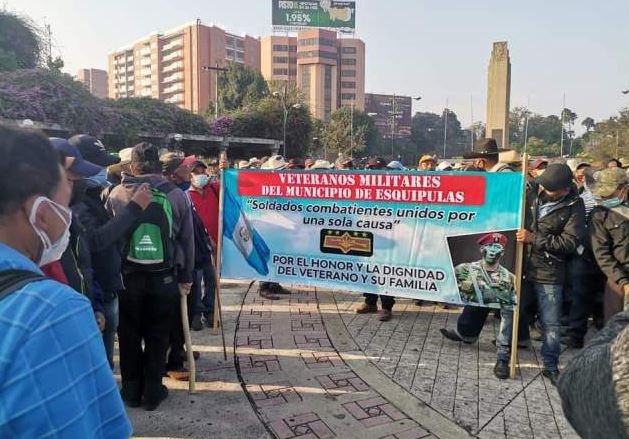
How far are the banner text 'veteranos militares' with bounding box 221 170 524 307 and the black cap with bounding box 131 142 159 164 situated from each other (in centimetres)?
196

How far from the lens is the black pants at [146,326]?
3.81 meters

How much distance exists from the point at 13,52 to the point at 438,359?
24.3 m

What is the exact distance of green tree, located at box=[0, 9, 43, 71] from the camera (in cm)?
2225

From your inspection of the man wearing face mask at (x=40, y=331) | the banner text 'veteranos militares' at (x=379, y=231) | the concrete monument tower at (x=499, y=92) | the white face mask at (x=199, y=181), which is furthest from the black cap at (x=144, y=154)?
the concrete monument tower at (x=499, y=92)

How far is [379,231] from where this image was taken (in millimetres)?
5250

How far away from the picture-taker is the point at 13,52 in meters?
22.4

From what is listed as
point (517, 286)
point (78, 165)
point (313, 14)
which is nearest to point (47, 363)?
point (78, 165)

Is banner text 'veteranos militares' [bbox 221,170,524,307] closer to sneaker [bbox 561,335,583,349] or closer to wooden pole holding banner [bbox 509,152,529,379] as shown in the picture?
wooden pole holding banner [bbox 509,152,529,379]

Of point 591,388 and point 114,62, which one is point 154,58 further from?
point 591,388

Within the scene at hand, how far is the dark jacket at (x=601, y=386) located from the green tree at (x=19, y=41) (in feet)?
82.8

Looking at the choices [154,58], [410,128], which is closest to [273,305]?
[410,128]

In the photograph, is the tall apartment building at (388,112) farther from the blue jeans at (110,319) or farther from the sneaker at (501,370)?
the blue jeans at (110,319)

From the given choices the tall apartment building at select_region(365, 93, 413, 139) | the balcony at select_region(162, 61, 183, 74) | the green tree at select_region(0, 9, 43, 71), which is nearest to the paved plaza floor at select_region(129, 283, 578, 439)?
the green tree at select_region(0, 9, 43, 71)

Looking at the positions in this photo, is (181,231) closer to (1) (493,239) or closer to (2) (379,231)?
(2) (379,231)
